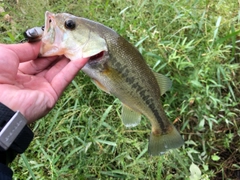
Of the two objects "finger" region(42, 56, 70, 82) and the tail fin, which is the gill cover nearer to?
"finger" region(42, 56, 70, 82)

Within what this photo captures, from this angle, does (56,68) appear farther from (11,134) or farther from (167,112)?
(167,112)

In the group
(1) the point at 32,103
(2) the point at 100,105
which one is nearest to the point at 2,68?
(1) the point at 32,103

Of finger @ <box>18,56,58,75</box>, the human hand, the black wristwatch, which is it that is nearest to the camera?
the black wristwatch

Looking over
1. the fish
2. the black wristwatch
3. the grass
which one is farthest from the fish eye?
the grass

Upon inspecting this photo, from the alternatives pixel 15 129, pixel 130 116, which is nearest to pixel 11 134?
pixel 15 129

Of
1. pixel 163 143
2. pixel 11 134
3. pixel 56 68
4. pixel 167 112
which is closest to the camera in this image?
pixel 11 134

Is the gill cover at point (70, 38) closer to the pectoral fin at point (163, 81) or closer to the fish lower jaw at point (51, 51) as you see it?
the fish lower jaw at point (51, 51)

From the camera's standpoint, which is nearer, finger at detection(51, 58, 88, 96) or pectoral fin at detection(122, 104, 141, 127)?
finger at detection(51, 58, 88, 96)

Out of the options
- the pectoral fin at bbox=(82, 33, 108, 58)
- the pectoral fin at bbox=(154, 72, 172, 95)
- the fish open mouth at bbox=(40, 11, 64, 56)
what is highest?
the fish open mouth at bbox=(40, 11, 64, 56)
